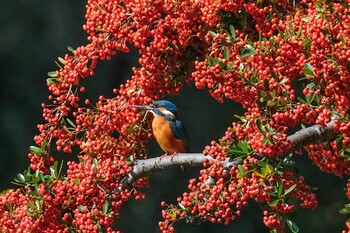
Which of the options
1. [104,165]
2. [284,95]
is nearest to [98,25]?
[104,165]

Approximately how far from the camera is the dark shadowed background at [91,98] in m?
6.58

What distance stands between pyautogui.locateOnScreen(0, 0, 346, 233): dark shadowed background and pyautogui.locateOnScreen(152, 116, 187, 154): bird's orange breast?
2.40m

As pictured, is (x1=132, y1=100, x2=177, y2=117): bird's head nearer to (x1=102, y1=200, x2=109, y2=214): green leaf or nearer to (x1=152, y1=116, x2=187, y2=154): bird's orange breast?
(x1=152, y1=116, x2=187, y2=154): bird's orange breast

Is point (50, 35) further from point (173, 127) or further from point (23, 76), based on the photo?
point (173, 127)

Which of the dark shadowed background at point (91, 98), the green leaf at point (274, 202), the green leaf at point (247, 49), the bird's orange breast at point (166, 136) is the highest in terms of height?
the dark shadowed background at point (91, 98)

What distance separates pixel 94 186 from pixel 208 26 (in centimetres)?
69

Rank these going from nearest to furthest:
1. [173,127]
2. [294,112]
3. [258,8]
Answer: [294,112], [258,8], [173,127]

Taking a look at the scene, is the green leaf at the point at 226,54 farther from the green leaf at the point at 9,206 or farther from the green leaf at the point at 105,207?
the green leaf at the point at 9,206

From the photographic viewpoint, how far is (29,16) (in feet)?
21.9

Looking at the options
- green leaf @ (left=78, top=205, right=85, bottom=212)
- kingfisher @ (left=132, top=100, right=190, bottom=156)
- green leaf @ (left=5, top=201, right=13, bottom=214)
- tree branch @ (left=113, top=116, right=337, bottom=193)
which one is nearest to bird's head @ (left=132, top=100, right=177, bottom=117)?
kingfisher @ (left=132, top=100, right=190, bottom=156)

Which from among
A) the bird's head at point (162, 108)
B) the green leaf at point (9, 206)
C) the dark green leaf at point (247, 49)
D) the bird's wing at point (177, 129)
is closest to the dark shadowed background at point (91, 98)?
the bird's wing at point (177, 129)

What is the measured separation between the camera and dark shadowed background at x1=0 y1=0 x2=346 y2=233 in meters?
6.58

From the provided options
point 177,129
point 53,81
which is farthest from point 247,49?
point 177,129

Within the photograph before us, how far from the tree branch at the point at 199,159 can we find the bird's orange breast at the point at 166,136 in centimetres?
65
